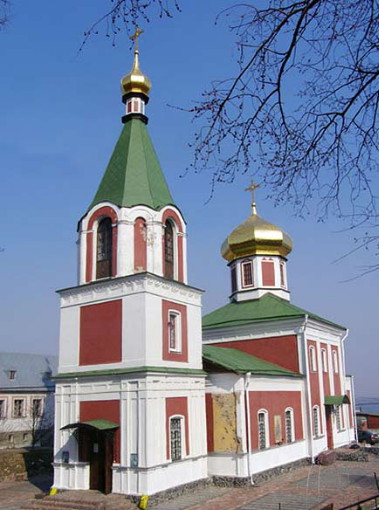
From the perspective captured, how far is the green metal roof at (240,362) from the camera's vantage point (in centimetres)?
1831

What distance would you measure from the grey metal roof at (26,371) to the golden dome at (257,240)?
660 inches

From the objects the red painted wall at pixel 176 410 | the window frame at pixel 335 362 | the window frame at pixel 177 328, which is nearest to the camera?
the red painted wall at pixel 176 410

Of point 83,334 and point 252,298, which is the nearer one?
point 83,334

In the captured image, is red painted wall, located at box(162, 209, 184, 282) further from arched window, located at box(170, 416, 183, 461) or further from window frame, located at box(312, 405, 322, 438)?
window frame, located at box(312, 405, 322, 438)

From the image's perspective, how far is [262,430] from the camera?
1888 centimetres

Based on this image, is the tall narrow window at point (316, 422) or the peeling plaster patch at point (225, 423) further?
the tall narrow window at point (316, 422)

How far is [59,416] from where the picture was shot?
54.9ft

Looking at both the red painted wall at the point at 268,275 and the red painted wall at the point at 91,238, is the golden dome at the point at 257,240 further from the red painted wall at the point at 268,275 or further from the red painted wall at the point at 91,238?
the red painted wall at the point at 91,238

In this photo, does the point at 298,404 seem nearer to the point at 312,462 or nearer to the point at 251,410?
the point at 312,462

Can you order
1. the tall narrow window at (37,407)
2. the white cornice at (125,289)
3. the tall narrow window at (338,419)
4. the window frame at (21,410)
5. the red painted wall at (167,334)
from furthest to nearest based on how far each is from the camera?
the tall narrow window at (37,407)
the window frame at (21,410)
the tall narrow window at (338,419)
the red painted wall at (167,334)
the white cornice at (125,289)

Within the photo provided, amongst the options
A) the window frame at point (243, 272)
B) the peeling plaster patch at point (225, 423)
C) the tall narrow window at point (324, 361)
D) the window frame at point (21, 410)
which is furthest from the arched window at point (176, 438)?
the window frame at point (21, 410)

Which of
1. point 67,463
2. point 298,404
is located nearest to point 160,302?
point 67,463

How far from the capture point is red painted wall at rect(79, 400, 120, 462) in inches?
598

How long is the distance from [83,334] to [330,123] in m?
13.7
